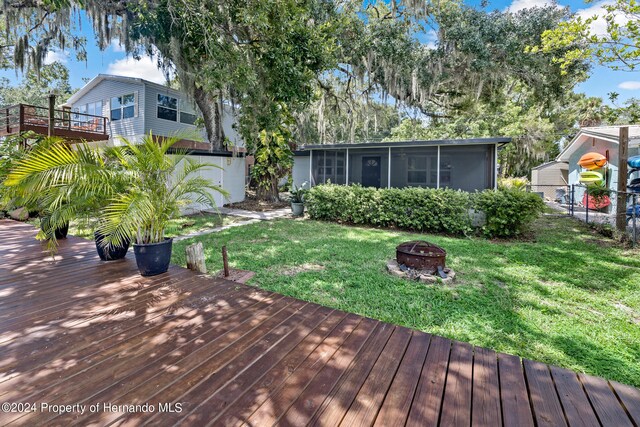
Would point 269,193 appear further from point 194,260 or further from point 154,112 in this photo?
point 194,260

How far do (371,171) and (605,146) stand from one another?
25.5 feet

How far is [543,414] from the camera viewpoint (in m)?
1.46

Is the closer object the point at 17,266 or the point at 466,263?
the point at 17,266

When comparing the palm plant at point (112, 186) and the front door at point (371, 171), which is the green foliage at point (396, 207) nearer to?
the front door at point (371, 171)

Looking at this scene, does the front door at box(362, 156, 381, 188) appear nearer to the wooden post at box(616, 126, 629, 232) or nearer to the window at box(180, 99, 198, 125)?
the wooden post at box(616, 126, 629, 232)

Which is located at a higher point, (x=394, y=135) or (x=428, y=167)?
(x=394, y=135)

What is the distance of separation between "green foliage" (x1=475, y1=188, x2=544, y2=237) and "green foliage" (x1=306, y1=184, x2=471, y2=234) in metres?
0.35

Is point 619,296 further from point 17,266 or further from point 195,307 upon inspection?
point 17,266

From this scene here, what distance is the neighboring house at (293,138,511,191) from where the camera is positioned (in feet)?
27.0

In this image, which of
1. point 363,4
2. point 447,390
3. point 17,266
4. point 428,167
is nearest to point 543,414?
point 447,390

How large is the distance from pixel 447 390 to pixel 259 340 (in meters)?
1.19

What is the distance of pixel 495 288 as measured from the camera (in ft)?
12.0

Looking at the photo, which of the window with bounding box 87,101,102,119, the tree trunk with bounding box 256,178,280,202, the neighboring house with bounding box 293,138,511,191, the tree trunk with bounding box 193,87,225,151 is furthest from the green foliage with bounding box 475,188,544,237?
the window with bounding box 87,101,102,119

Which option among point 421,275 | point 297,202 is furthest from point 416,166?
point 421,275
